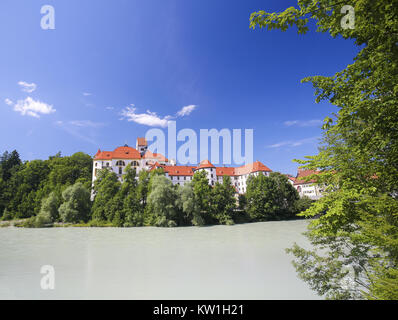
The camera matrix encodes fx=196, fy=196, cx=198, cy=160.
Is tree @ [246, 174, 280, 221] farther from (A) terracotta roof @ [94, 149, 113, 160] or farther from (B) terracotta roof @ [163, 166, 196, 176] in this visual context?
(A) terracotta roof @ [94, 149, 113, 160]

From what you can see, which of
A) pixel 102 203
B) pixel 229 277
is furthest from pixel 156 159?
pixel 229 277

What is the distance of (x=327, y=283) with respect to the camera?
5820 millimetres

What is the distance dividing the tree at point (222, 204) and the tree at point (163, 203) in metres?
5.85

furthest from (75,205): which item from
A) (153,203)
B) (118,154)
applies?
(118,154)

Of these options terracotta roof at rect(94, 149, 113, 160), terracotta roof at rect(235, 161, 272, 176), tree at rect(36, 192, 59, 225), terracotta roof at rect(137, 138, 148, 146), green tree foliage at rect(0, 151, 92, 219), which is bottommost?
tree at rect(36, 192, 59, 225)

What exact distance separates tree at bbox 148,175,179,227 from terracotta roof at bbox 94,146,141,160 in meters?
20.7

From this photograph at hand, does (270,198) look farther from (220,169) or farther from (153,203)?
(220,169)

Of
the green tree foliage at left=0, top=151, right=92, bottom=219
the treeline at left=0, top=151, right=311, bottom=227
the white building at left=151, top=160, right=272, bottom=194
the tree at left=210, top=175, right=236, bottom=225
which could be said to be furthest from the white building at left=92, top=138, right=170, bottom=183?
the tree at left=210, top=175, right=236, bottom=225

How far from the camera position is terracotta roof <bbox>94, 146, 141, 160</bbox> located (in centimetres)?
4481

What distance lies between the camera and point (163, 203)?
2717 centimetres
